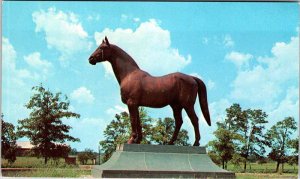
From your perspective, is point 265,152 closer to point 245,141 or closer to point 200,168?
point 245,141

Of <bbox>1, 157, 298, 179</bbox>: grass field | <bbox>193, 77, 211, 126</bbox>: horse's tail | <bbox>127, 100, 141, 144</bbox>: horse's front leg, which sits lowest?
<bbox>1, 157, 298, 179</bbox>: grass field

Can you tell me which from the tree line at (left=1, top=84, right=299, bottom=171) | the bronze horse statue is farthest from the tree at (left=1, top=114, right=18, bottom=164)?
the bronze horse statue

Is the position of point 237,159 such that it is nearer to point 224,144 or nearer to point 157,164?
point 224,144

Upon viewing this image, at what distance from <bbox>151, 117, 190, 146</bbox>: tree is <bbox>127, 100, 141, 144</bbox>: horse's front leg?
5.60 metres

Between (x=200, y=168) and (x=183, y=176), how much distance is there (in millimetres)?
440

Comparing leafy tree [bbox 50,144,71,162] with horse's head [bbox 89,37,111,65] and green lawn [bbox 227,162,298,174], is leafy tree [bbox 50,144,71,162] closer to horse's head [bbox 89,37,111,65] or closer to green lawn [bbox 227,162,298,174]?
green lawn [bbox 227,162,298,174]

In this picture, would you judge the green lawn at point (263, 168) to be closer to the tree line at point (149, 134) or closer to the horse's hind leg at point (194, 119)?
the tree line at point (149, 134)

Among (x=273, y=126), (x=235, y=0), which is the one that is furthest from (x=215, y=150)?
(x=235, y=0)

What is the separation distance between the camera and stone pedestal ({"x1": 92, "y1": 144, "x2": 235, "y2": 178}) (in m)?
8.52

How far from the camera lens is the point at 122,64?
9.09 meters

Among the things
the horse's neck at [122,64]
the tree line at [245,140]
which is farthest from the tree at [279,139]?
the horse's neck at [122,64]

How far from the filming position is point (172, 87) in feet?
29.9

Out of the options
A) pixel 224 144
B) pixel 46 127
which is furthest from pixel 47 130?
pixel 224 144

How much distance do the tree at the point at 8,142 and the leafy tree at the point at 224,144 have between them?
615cm
